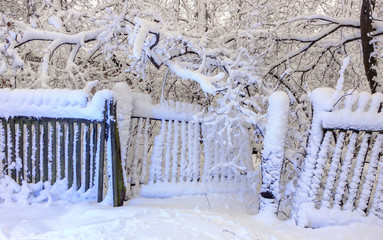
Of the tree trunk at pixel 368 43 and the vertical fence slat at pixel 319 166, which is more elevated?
the tree trunk at pixel 368 43

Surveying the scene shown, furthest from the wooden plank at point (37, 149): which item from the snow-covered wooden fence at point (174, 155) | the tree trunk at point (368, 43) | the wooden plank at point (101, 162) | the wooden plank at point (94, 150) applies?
the tree trunk at point (368, 43)

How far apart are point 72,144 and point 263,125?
8.58ft

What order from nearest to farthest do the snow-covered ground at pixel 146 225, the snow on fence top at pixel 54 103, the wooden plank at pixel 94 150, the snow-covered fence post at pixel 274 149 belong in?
the snow-covered ground at pixel 146 225 → the snow-covered fence post at pixel 274 149 → the snow on fence top at pixel 54 103 → the wooden plank at pixel 94 150

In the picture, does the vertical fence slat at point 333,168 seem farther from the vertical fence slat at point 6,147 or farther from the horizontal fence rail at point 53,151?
the vertical fence slat at point 6,147

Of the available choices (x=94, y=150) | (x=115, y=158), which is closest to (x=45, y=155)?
(x=94, y=150)

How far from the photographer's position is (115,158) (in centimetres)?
378

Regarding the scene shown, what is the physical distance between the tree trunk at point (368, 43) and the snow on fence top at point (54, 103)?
3677mm

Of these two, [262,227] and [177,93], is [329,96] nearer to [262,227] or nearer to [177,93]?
[262,227]

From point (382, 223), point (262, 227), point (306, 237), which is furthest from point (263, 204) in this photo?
point (382, 223)

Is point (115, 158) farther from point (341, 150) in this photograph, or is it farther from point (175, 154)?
point (341, 150)

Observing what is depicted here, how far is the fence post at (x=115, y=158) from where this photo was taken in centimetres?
371

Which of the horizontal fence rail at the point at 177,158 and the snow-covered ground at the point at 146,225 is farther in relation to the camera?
the horizontal fence rail at the point at 177,158

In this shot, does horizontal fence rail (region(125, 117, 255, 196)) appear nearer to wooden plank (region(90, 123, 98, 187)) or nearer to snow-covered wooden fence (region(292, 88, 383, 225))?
wooden plank (region(90, 123, 98, 187))

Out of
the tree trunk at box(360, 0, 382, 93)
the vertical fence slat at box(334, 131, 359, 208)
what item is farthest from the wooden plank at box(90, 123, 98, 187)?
the tree trunk at box(360, 0, 382, 93)
